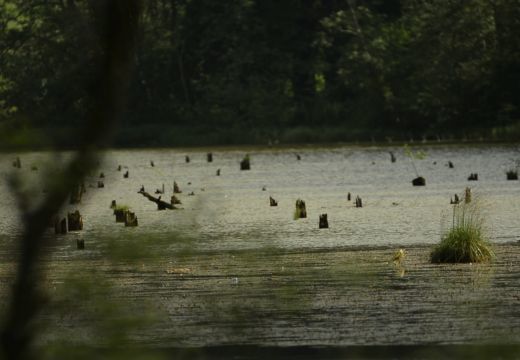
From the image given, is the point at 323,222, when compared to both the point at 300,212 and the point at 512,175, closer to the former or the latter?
the point at 300,212

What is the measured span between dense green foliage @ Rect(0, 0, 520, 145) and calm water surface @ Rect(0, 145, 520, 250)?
10708 mm

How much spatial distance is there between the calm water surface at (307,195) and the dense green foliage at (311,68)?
422 inches

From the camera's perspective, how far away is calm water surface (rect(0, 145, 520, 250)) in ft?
65.5

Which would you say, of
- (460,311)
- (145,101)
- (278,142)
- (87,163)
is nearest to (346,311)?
(460,311)

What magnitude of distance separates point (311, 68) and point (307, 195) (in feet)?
168

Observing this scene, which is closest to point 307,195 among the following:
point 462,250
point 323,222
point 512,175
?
point 512,175

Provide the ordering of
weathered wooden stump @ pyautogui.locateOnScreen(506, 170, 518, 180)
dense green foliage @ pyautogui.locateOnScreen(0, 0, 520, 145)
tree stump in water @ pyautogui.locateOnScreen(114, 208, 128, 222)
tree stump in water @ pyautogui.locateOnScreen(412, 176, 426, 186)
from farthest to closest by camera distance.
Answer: dense green foliage @ pyautogui.locateOnScreen(0, 0, 520, 145), weathered wooden stump @ pyautogui.locateOnScreen(506, 170, 518, 180), tree stump in water @ pyautogui.locateOnScreen(412, 176, 426, 186), tree stump in water @ pyautogui.locateOnScreen(114, 208, 128, 222)

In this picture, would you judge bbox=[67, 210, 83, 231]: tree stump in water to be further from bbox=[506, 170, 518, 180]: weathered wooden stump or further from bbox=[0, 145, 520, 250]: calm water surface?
bbox=[506, 170, 518, 180]: weathered wooden stump

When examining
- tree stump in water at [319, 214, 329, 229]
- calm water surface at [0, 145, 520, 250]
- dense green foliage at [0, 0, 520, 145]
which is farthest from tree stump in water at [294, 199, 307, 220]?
dense green foliage at [0, 0, 520, 145]

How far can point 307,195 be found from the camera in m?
35.9

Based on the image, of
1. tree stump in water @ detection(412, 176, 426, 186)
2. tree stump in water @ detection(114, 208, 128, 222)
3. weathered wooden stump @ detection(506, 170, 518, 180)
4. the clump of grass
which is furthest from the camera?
weathered wooden stump @ detection(506, 170, 518, 180)

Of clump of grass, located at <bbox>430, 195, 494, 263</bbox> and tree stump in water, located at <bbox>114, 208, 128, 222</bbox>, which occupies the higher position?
tree stump in water, located at <bbox>114, 208, 128, 222</bbox>

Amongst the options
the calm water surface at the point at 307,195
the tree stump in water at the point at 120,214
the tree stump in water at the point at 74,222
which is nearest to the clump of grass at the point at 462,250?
the calm water surface at the point at 307,195

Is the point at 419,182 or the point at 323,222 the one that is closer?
the point at 323,222
